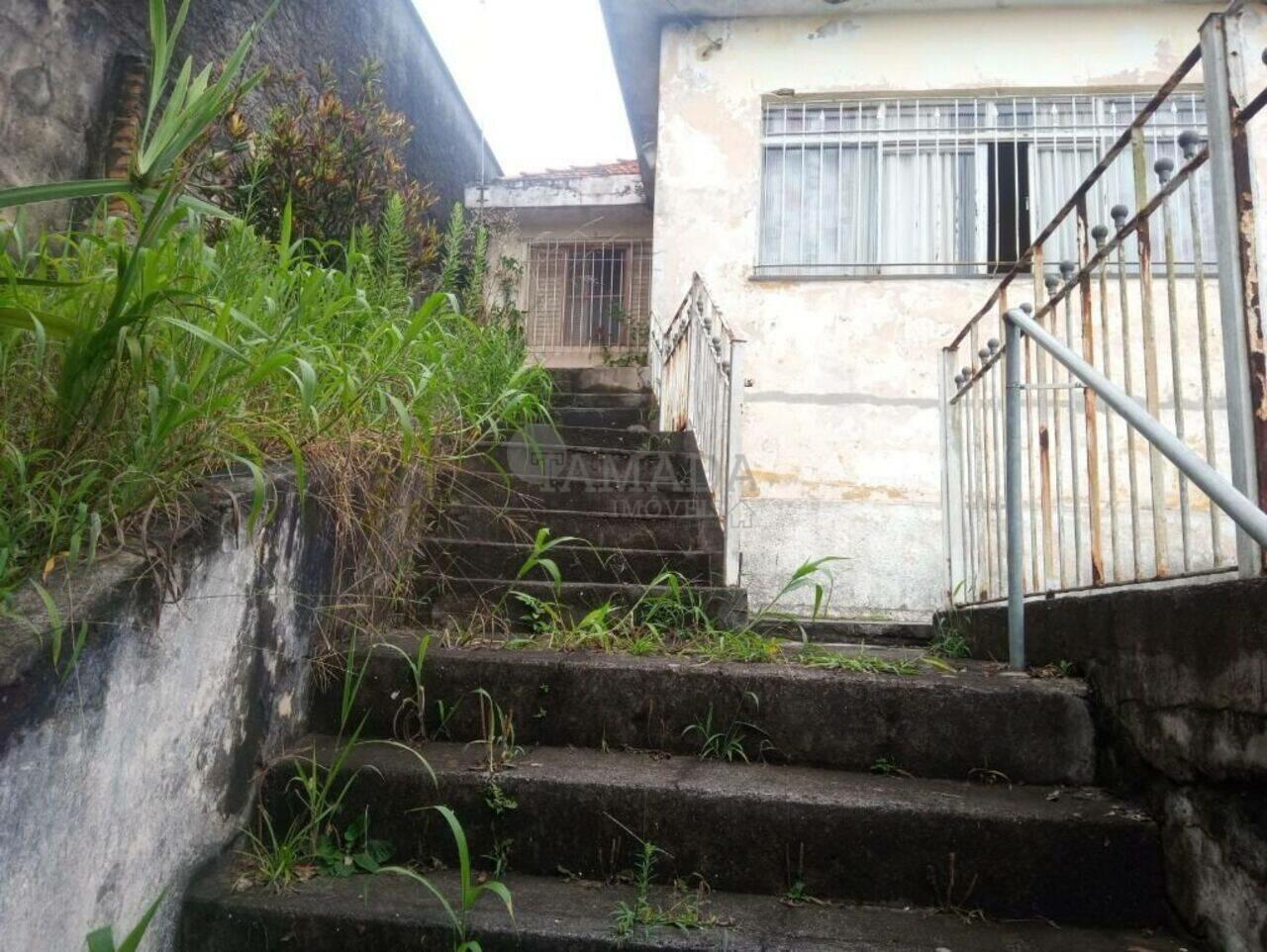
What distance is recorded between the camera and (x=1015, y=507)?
2.49 metres

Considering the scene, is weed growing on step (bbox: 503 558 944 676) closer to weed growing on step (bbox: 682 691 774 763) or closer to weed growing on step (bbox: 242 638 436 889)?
weed growing on step (bbox: 682 691 774 763)

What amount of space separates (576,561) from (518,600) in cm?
39

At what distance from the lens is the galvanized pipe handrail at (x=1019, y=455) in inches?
56.8

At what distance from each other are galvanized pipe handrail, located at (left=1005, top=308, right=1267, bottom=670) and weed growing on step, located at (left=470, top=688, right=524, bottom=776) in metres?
1.39

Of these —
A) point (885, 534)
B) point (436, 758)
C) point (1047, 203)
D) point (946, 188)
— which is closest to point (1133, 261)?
point (1047, 203)

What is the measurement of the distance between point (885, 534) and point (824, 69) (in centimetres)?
315

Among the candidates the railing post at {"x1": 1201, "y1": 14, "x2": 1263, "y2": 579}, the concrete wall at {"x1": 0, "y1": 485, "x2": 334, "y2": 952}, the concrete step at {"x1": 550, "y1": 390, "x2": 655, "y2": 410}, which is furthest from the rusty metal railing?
the concrete step at {"x1": 550, "y1": 390, "x2": 655, "y2": 410}

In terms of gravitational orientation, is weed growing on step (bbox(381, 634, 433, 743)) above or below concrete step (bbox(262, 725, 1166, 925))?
above

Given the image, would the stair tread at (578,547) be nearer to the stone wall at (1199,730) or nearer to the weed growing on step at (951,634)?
the weed growing on step at (951,634)

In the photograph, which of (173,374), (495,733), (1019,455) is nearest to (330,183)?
(173,374)

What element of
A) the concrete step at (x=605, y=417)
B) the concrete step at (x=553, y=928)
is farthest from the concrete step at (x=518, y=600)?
the concrete step at (x=605, y=417)

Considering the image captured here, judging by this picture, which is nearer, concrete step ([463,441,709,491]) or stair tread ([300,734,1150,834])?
stair tread ([300,734,1150,834])

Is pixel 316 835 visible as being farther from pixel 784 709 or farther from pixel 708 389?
pixel 708 389

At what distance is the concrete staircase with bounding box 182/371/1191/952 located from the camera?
160 centimetres
